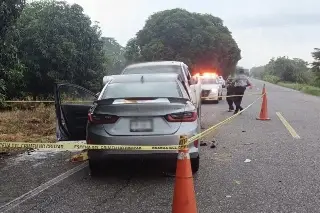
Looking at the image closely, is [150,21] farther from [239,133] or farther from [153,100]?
[153,100]

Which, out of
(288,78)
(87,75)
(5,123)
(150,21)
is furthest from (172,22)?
(288,78)

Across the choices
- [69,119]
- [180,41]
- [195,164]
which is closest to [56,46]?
[69,119]

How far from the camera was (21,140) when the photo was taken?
9.79 m

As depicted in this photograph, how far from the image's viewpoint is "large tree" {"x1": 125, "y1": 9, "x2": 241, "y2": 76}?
45.7 metres

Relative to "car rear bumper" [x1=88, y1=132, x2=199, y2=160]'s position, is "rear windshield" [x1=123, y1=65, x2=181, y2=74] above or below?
above

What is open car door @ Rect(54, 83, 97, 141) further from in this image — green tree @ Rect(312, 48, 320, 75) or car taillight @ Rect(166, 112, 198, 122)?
green tree @ Rect(312, 48, 320, 75)

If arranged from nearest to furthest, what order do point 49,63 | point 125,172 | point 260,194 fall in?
point 260,194
point 125,172
point 49,63

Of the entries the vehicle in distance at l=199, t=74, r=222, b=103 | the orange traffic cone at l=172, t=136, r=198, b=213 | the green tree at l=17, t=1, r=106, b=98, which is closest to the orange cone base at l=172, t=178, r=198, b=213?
the orange traffic cone at l=172, t=136, r=198, b=213

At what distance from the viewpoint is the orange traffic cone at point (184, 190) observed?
4.27 metres

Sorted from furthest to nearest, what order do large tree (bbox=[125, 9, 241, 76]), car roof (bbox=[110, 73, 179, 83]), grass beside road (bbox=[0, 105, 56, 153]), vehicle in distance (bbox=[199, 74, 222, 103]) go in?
large tree (bbox=[125, 9, 241, 76]) < vehicle in distance (bbox=[199, 74, 222, 103]) < grass beside road (bbox=[0, 105, 56, 153]) < car roof (bbox=[110, 73, 179, 83])

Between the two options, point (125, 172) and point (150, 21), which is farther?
point (150, 21)

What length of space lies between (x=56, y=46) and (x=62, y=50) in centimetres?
39

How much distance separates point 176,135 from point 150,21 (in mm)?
45225

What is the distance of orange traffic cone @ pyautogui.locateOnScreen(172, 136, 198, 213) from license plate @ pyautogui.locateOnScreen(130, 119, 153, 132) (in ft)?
5.60
